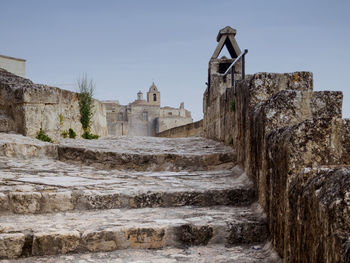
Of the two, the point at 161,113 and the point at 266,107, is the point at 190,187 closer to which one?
the point at 266,107

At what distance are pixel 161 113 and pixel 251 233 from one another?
191 feet

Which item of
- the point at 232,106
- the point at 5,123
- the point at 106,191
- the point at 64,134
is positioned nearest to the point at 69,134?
the point at 64,134

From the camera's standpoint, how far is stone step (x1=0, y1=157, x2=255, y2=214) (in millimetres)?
2920

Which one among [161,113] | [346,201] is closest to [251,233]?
[346,201]

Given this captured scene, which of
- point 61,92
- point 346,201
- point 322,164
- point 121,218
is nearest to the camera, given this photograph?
point 346,201

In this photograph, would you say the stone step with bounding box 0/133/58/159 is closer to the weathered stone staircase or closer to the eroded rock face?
the weathered stone staircase

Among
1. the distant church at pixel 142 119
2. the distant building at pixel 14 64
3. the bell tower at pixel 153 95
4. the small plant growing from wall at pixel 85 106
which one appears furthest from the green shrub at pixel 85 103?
the bell tower at pixel 153 95

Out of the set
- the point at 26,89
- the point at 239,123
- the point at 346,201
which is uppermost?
the point at 26,89

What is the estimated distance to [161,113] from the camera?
6059 cm

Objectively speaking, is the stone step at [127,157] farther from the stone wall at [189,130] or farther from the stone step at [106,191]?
the stone wall at [189,130]

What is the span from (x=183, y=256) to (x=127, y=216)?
67 centimetres

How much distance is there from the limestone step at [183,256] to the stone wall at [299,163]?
0.47 feet

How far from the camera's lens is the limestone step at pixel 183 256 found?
2.23m

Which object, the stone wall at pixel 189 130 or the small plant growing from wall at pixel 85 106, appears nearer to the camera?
the small plant growing from wall at pixel 85 106
